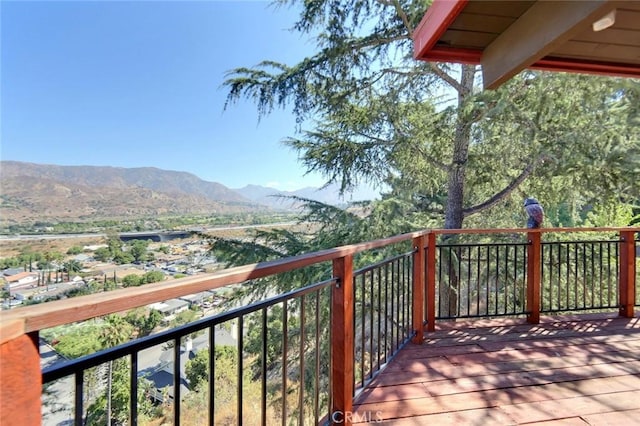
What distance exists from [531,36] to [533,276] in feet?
8.91

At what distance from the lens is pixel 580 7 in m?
1.21

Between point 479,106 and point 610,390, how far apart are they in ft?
12.0

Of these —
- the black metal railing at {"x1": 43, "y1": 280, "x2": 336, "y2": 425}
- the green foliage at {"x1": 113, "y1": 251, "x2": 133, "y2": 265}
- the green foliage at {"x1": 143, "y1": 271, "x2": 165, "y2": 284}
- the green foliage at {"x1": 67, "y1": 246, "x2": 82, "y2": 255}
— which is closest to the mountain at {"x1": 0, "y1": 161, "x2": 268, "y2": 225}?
the green foliage at {"x1": 67, "y1": 246, "x2": 82, "y2": 255}

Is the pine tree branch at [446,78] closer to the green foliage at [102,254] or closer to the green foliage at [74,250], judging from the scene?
the green foliage at [102,254]

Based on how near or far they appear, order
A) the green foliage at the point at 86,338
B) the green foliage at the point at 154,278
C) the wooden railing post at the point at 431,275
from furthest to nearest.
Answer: the wooden railing post at the point at 431,275
the green foliage at the point at 86,338
the green foliage at the point at 154,278

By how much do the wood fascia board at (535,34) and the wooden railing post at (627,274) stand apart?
2930 millimetres

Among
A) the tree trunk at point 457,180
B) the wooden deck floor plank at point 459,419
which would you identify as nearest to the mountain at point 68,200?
the tree trunk at point 457,180

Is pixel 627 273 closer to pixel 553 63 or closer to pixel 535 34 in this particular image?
pixel 553 63

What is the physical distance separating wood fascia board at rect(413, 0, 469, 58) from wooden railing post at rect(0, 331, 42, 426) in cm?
178

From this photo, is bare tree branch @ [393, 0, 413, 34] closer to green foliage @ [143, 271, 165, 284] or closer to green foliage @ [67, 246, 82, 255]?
green foliage @ [143, 271, 165, 284]

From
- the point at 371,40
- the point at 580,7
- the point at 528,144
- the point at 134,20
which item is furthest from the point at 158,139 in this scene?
the point at 580,7

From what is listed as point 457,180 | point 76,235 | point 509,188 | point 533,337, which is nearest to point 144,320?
point 533,337

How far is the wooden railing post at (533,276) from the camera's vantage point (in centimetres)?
331

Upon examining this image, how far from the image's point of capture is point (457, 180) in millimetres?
5762
